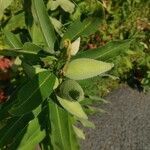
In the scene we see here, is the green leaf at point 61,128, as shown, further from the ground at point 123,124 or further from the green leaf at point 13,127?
the ground at point 123,124

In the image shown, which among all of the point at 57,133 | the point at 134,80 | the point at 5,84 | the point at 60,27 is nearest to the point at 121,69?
the point at 134,80

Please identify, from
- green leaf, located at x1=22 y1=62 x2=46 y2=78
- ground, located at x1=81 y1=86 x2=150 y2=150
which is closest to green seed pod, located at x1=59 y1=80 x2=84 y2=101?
green leaf, located at x1=22 y1=62 x2=46 y2=78

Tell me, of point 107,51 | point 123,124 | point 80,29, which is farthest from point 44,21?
point 123,124

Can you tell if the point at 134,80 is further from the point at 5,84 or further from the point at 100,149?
the point at 5,84

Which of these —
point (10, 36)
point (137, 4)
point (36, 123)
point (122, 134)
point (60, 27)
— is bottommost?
point (122, 134)

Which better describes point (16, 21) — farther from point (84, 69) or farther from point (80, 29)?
point (84, 69)

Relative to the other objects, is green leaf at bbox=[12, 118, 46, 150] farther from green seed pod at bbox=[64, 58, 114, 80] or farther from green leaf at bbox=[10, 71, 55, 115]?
green seed pod at bbox=[64, 58, 114, 80]
